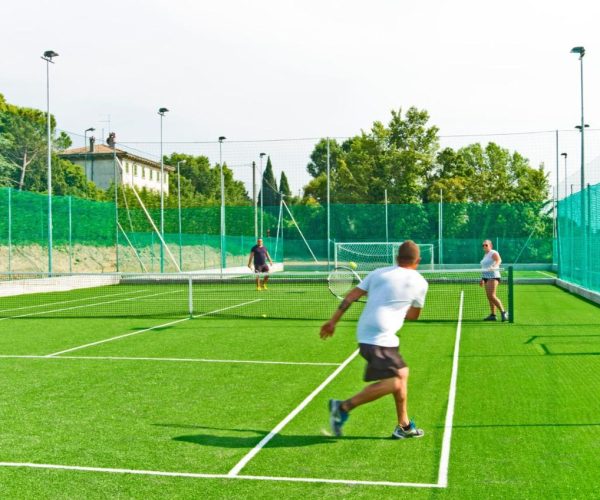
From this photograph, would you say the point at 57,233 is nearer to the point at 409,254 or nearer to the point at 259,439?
the point at 259,439

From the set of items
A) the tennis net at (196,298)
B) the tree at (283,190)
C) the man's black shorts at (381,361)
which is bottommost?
the tennis net at (196,298)

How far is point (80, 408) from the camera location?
7656mm

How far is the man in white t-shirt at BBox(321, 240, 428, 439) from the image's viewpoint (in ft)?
19.9

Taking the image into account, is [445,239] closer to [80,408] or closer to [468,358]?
[468,358]

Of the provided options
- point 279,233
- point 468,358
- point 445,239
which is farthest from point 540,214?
point 468,358

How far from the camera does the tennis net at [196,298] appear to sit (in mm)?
17062

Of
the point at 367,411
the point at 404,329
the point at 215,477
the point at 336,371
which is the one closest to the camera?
the point at 215,477

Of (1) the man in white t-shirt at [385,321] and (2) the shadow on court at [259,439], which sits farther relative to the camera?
(2) the shadow on court at [259,439]

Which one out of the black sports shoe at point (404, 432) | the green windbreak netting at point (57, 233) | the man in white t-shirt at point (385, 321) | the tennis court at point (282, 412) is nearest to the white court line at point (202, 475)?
the tennis court at point (282, 412)

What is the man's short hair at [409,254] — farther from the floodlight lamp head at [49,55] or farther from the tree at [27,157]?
the tree at [27,157]

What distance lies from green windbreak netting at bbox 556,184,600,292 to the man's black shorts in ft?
46.6

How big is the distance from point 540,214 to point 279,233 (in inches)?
535

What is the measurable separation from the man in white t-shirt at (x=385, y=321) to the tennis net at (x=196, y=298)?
9355 mm

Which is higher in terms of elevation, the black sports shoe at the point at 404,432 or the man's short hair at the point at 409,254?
the man's short hair at the point at 409,254
